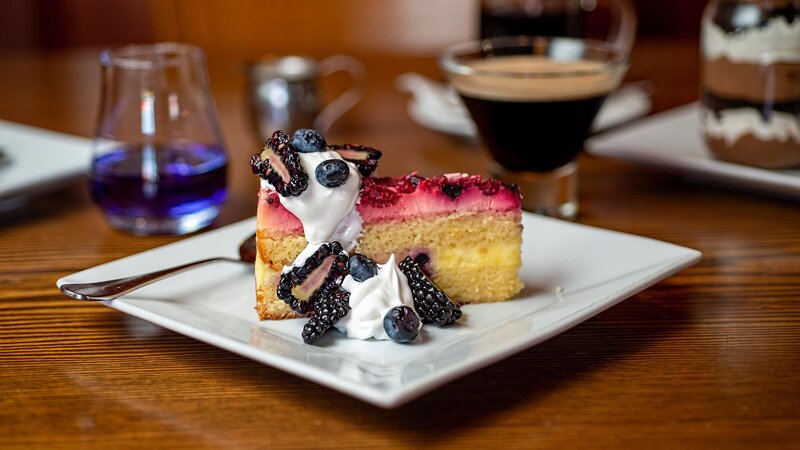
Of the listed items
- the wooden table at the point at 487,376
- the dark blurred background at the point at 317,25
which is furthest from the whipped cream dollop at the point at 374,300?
the dark blurred background at the point at 317,25

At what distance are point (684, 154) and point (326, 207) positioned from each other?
99cm

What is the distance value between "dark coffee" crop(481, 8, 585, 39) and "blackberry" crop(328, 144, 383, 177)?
1137 mm

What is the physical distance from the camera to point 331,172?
1.29 metres

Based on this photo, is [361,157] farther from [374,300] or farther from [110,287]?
[110,287]

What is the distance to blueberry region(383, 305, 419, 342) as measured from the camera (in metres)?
1.21

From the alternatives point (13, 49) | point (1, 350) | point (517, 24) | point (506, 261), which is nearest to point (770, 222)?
point (506, 261)

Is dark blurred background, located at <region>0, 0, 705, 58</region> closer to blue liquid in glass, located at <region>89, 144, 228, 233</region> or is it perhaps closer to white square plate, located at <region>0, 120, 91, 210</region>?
white square plate, located at <region>0, 120, 91, 210</region>

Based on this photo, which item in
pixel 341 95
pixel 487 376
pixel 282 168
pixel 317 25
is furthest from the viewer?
pixel 317 25

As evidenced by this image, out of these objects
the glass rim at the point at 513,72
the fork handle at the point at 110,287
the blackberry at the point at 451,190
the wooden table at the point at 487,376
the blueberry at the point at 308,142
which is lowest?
the wooden table at the point at 487,376

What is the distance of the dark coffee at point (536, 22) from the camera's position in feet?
7.95

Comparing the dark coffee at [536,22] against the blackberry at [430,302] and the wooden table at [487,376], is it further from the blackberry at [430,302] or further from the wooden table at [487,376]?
the blackberry at [430,302]

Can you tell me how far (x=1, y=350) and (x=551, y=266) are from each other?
775 mm

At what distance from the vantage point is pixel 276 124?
7.73 ft

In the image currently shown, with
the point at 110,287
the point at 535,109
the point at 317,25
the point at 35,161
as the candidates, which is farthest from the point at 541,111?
the point at 317,25
